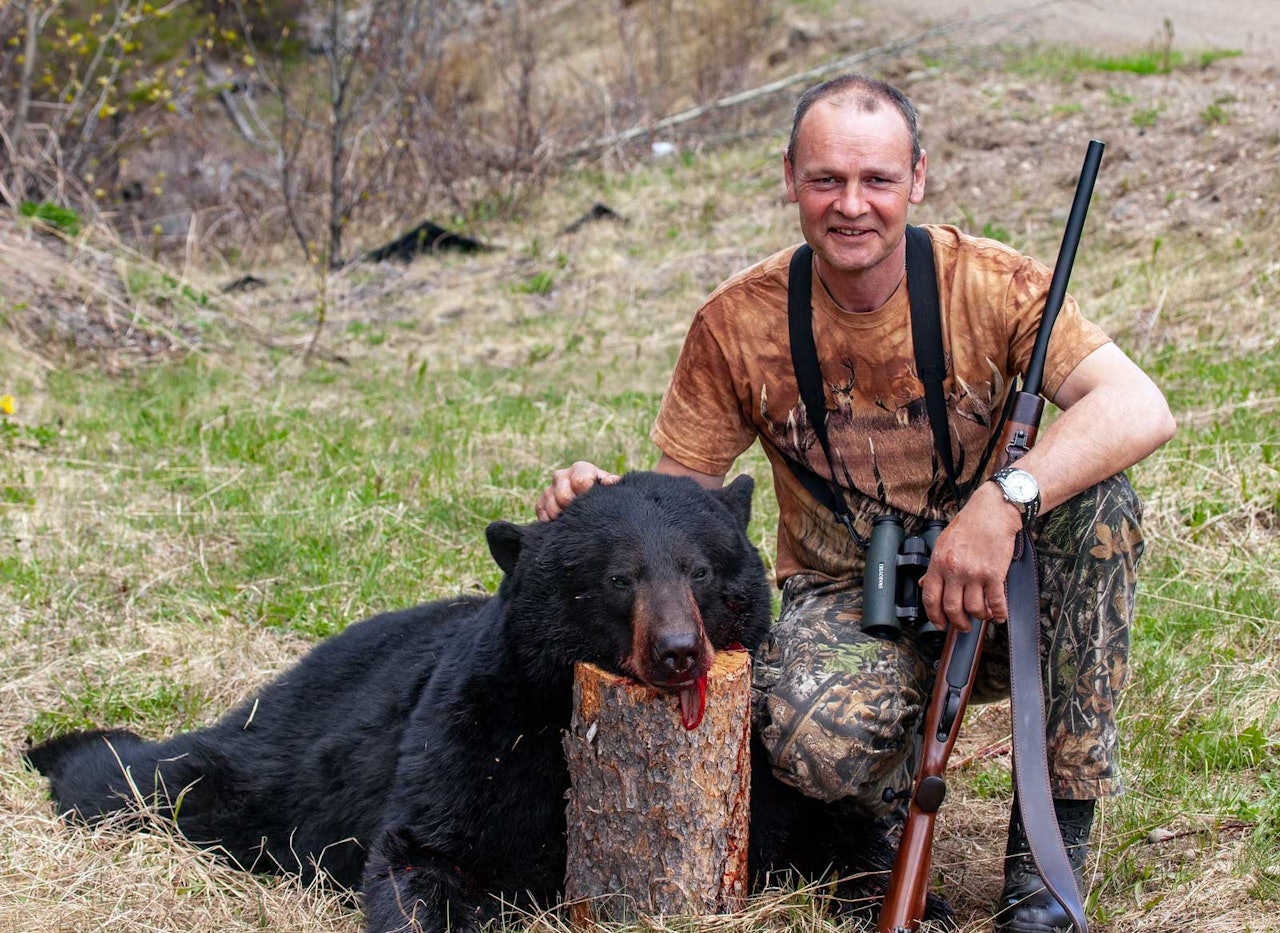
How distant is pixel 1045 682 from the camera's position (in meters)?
3.22

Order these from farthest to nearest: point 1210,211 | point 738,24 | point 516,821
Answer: point 738,24 < point 1210,211 < point 516,821

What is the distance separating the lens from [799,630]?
3475 millimetres

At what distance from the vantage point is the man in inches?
120

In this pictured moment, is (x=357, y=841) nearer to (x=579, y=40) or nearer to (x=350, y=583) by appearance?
(x=350, y=583)

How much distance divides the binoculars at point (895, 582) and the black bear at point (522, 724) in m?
0.28

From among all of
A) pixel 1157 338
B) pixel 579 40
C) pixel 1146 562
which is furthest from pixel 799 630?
pixel 579 40

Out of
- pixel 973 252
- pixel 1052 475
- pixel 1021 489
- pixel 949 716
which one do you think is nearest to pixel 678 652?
pixel 949 716

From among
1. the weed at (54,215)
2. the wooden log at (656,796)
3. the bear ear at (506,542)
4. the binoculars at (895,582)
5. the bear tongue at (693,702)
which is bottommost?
the wooden log at (656,796)

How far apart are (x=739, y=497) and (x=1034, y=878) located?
1.13m

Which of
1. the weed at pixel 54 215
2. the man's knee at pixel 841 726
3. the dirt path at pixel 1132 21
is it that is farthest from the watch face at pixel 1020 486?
the dirt path at pixel 1132 21

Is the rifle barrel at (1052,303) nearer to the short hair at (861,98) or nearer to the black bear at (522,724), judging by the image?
the short hair at (861,98)

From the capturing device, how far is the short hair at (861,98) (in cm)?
333

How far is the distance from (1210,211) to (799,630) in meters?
6.18

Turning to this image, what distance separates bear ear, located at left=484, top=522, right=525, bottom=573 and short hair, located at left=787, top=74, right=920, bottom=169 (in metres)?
1.19
